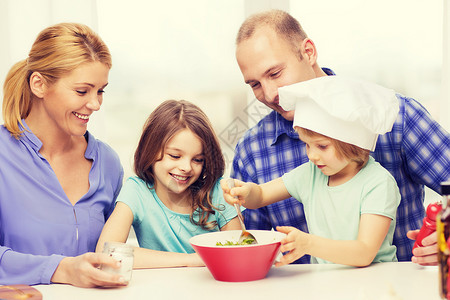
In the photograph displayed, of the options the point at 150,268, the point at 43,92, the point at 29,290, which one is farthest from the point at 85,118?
the point at 29,290

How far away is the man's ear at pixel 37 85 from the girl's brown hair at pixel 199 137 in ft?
1.09

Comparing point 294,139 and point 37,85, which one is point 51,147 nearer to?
point 37,85

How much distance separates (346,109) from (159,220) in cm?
70

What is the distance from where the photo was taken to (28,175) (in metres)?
1.61

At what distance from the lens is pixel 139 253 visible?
1.51m

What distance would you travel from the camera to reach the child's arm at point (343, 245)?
1.28 m

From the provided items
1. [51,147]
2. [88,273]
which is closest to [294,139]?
[51,147]

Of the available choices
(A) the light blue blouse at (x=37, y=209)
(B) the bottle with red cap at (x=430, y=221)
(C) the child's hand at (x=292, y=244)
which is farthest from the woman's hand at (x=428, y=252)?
(A) the light blue blouse at (x=37, y=209)

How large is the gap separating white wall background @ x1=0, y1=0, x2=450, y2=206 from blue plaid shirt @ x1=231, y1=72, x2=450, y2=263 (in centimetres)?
81

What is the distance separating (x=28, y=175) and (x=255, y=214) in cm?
77

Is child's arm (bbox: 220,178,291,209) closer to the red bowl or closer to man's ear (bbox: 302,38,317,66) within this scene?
the red bowl

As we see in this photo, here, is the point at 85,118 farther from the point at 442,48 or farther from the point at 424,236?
the point at 442,48

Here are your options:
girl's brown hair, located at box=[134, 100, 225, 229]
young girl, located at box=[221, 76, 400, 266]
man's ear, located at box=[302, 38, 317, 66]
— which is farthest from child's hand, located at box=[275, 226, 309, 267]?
man's ear, located at box=[302, 38, 317, 66]

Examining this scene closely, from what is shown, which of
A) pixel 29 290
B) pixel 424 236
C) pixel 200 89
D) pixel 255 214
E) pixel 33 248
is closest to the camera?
pixel 29 290
